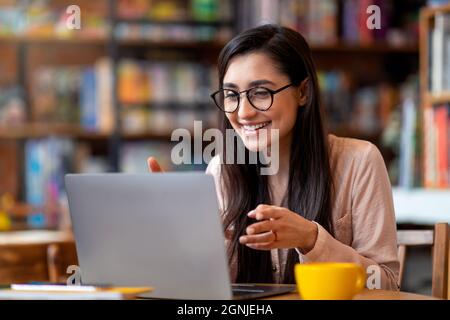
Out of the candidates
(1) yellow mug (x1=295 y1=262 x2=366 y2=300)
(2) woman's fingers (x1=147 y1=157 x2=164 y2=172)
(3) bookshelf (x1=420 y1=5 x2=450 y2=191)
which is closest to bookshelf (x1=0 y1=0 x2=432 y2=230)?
(3) bookshelf (x1=420 y1=5 x2=450 y2=191)

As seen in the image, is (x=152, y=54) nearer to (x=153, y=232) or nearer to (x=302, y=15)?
(x=302, y=15)

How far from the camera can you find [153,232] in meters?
1.16

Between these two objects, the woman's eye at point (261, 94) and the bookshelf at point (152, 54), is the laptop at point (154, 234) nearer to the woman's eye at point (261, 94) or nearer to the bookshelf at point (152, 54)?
the woman's eye at point (261, 94)

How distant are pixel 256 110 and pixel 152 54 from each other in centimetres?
228

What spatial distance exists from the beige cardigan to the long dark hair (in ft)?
0.07

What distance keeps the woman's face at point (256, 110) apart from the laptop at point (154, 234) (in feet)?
1.34

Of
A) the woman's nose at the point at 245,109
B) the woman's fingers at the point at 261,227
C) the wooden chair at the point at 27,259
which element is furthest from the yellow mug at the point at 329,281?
the wooden chair at the point at 27,259

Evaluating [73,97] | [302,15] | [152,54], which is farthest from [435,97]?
[73,97]

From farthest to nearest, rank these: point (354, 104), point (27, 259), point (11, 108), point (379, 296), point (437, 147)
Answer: point (354, 104) < point (11, 108) < point (437, 147) < point (27, 259) < point (379, 296)

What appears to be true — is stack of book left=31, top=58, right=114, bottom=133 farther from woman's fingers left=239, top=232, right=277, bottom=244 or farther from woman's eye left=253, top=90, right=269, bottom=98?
woman's fingers left=239, top=232, right=277, bottom=244

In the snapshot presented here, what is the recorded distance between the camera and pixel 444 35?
9.50 feet

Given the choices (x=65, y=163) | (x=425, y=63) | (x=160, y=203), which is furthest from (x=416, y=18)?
(x=160, y=203)

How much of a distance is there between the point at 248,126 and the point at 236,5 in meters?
2.23

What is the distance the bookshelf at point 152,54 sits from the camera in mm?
3625
